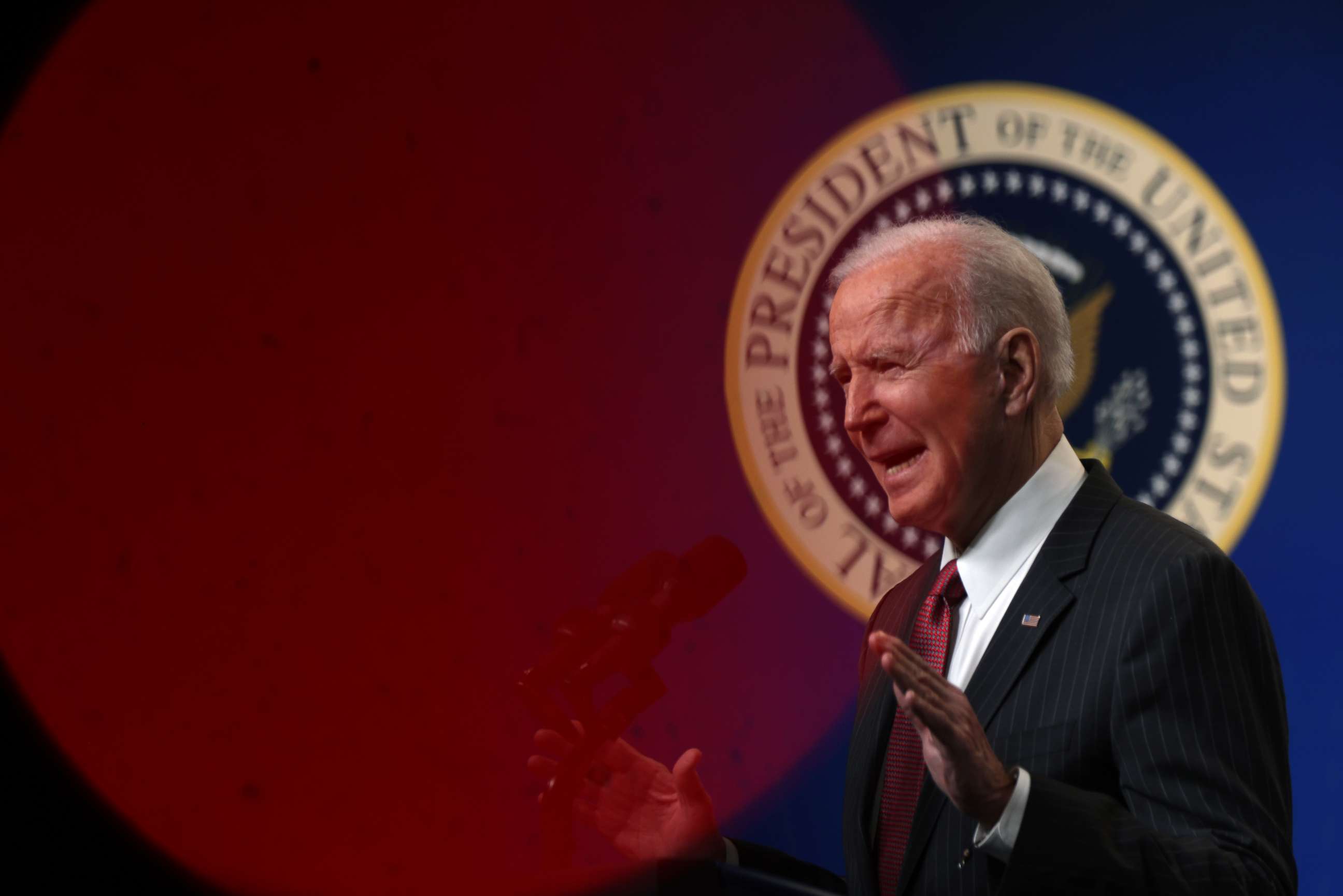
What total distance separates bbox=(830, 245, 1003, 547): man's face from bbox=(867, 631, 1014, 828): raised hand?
0.45 metres

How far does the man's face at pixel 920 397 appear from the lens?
133cm

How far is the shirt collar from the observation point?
1333mm

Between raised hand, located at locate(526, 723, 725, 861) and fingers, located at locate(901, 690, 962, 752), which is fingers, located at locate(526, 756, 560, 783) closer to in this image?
raised hand, located at locate(526, 723, 725, 861)

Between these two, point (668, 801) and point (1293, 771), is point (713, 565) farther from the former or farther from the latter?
point (1293, 771)

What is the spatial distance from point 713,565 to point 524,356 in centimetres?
105

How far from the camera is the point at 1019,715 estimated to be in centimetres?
117

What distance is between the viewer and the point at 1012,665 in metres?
1.20

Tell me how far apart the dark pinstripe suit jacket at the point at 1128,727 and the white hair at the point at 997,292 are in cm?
17

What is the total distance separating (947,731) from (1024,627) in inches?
14.1

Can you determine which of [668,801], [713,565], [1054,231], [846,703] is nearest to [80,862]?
[668,801]

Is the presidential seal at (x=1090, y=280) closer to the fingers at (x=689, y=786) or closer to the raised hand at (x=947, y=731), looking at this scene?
the fingers at (x=689, y=786)

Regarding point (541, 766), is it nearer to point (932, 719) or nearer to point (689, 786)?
point (689, 786)

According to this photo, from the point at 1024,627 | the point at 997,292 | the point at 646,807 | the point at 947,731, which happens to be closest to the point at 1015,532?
the point at 1024,627

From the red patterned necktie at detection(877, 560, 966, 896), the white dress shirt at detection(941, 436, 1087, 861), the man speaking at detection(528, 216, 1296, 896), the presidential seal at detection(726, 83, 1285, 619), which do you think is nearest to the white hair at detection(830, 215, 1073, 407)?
the man speaking at detection(528, 216, 1296, 896)
